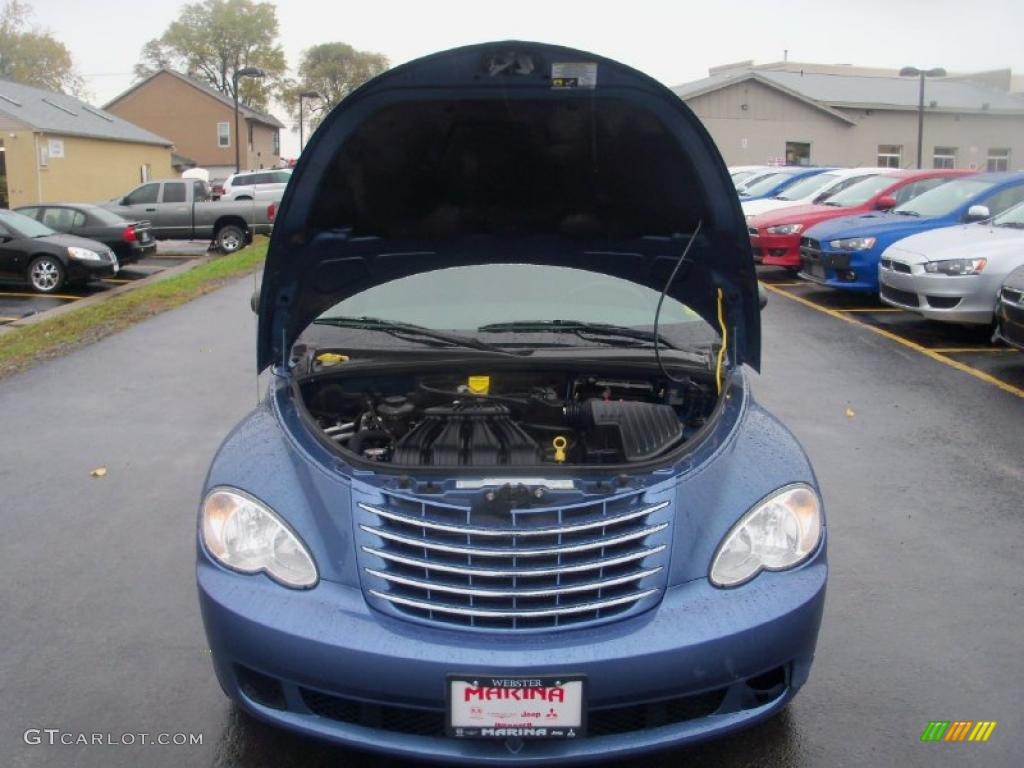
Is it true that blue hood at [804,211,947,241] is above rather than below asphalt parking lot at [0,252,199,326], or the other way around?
above

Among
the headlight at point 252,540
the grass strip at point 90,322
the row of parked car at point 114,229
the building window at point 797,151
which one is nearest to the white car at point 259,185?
the row of parked car at point 114,229

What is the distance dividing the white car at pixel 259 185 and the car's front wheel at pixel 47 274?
9.66m

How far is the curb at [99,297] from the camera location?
12277 millimetres

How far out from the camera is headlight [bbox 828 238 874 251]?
12.0 m

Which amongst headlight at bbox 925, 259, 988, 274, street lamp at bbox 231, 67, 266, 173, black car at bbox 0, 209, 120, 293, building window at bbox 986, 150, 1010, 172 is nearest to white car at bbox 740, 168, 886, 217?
headlight at bbox 925, 259, 988, 274

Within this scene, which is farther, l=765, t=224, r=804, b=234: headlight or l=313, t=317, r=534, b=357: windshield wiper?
l=765, t=224, r=804, b=234: headlight

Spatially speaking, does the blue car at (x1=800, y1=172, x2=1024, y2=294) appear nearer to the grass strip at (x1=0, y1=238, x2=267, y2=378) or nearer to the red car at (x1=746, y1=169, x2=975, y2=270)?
the red car at (x1=746, y1=169, x2=975, y2=270)

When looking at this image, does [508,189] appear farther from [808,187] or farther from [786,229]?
[808,187]

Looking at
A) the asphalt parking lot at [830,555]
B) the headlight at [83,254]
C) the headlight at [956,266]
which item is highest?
the headlight at [956,266]

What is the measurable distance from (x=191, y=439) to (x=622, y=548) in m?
4.42

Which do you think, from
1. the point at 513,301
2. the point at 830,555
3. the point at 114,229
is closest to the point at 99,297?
the point at 114,229

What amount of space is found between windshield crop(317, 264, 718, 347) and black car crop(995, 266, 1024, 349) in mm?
4846

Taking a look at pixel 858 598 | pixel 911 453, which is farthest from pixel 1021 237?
pixel 858 598

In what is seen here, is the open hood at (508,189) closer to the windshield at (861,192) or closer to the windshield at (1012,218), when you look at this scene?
the windshield at (1012,218)
